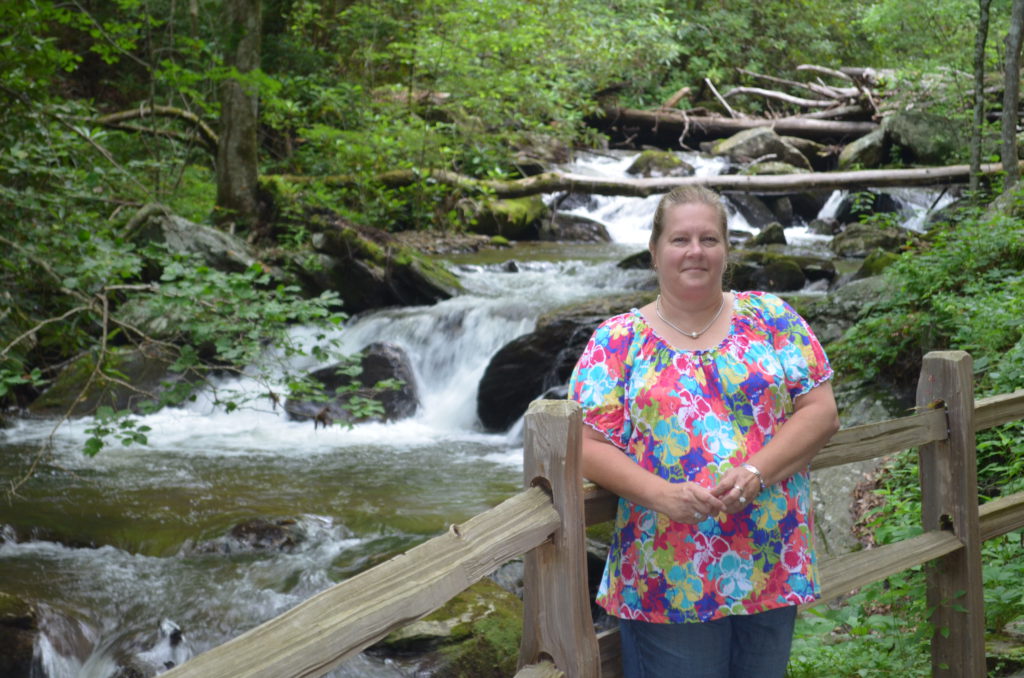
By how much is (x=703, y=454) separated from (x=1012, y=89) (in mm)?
8889

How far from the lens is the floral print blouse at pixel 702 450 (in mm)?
2373

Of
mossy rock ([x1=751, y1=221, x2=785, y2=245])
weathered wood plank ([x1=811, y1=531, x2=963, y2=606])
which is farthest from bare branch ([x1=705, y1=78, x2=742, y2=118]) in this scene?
weathered wood plank ([x1=811, y1=531, x2=963, y2=606])

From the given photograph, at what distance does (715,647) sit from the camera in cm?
244

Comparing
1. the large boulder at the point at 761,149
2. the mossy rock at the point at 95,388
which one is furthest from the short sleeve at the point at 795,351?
the large boulder at the point at 761,149

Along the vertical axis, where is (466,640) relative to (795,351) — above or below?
below

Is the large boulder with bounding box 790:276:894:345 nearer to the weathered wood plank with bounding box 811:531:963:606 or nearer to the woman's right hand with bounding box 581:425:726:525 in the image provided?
the weathered wood plank with bounding box 811:531:963:606

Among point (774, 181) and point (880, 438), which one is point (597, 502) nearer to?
point (880, 438)

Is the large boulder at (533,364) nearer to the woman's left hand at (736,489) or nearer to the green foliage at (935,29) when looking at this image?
the woman's left hand at (736,489)

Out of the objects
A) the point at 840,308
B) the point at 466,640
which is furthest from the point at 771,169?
the point at 466,640

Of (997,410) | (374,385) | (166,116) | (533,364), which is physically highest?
(166,116)

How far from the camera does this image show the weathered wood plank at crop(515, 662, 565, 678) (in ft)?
7.55

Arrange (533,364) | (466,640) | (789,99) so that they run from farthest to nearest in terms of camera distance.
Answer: (789,99) → (533,364) → (466,640)

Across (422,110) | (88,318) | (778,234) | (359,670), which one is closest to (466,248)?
(422,110)

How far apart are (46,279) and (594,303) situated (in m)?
5.72
